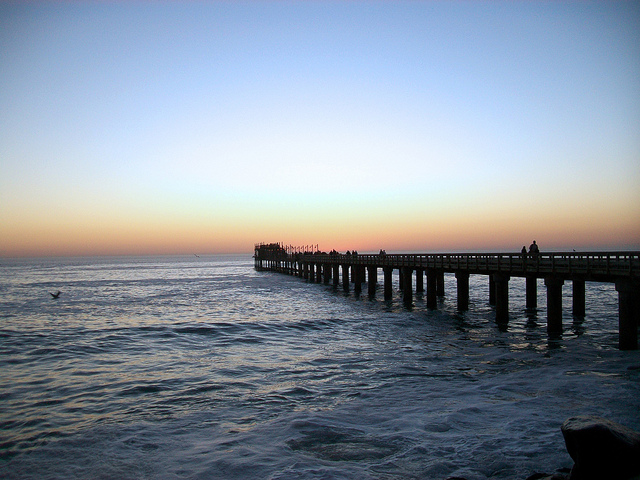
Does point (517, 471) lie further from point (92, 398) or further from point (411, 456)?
point (92, 398)

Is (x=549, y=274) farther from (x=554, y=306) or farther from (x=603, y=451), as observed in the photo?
(x=603, y=451)

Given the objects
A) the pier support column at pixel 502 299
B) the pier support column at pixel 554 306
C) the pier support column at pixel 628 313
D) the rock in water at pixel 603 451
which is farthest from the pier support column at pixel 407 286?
the rock in water at pixel 603 451

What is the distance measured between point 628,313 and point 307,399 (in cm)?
1184

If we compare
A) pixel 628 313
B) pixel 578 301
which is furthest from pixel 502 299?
pixel 628 313

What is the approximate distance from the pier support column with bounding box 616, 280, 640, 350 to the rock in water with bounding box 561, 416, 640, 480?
11.0m

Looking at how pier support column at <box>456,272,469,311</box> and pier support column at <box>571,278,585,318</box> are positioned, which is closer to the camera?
pier support column at <box>571,278,585,318</box>

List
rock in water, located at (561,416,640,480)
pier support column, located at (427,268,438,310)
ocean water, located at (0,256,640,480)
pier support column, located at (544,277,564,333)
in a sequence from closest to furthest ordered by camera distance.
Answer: rock in water, located at (561,416,640,480)
ocean water, located at (0,256,640,480)
pier support column, located at (544,277,564,333)
pier support column, located at (427,268,438,310)

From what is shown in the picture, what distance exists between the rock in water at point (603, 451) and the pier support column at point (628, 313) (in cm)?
1101

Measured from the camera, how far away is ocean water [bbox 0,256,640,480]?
8.41 meters

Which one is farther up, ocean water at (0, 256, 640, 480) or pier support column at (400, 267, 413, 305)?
pier support column at (400, 267, 413, 305)

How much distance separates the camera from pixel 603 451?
20.1 ft

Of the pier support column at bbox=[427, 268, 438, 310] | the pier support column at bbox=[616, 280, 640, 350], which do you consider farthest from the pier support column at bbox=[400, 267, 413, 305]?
the pier support column at bbox=[616, 280, 640, 350]

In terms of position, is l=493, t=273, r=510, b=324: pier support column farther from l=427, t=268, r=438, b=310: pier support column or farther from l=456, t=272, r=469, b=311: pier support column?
l=427, t=268, r=438, b=310: pier support column

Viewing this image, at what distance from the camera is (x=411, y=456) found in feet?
27.7
